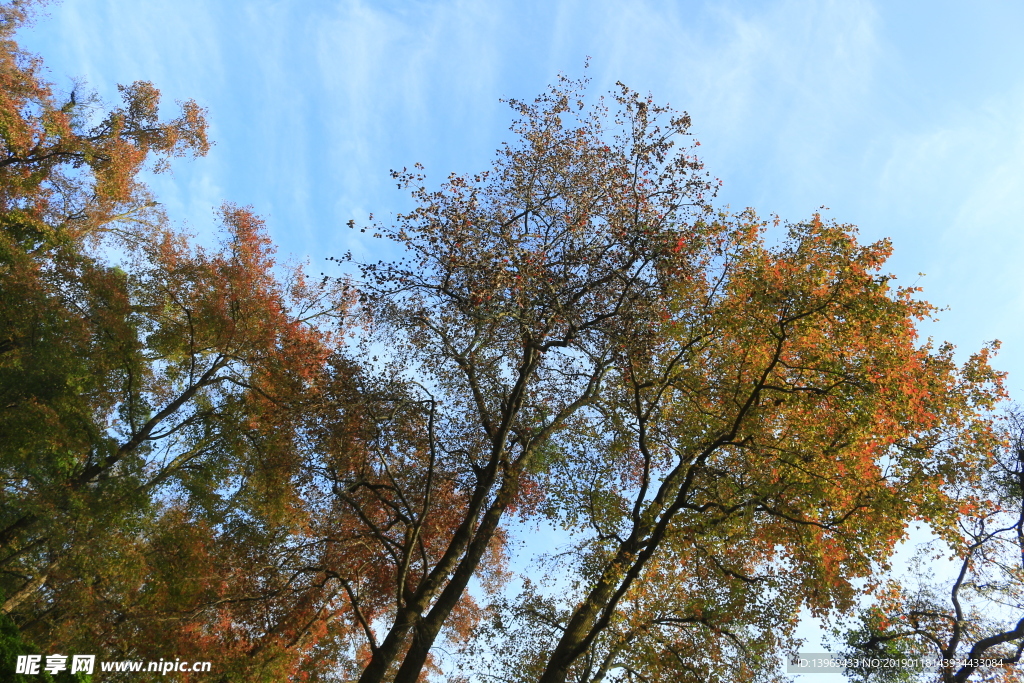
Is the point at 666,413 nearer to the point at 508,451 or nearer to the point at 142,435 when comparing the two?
the point at 508,451

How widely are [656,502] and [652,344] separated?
11.2ft

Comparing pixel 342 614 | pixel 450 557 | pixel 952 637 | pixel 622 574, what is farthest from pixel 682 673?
pixel 342 614

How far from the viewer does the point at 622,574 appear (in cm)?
1217

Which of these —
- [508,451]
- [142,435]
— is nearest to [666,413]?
[508,451]

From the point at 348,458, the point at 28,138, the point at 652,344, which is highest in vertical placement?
the point at 28,138

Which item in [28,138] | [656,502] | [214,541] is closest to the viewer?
[656,502]

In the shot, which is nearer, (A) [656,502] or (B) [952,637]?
(A) [656,502]

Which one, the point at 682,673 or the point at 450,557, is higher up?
the point at 450,557

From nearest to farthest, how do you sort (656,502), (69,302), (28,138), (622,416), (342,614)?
(656,502), (622,416), (69,302), (342,614), (28,138)

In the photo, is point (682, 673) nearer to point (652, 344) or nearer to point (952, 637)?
point (652, 344)

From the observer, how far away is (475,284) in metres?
14.4

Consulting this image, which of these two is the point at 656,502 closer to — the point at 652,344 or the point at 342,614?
the point at 652,344

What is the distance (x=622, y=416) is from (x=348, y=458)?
620cm

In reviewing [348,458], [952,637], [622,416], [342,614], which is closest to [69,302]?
[348,458]
